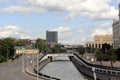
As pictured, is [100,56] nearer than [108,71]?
No

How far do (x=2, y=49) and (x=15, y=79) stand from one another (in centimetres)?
10543

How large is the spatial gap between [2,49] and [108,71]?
10433 centimetres

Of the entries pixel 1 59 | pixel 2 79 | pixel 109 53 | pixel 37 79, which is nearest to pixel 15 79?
pixel 2 79

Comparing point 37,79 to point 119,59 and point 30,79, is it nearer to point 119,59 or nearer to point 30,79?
point 30,79

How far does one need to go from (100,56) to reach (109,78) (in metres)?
46.4

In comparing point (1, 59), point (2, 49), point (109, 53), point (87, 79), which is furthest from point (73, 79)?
point (2, 49)

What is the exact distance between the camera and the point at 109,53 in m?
120

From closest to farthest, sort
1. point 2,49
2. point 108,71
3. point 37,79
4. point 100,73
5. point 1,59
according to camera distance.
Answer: point 37,79 → point 108,71 → point 100,73 → point 1,59 → point 2,49

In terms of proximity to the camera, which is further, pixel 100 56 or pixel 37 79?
pixel 100 56

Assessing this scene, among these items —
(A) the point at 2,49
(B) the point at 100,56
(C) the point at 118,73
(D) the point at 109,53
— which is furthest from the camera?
(A) the point at 2,49

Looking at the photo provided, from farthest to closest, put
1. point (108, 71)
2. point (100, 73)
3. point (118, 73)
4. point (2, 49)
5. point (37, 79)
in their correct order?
point (2, 49) → point (100, 73) → point (108, 71) → point (118, 73) → point (37, 79)

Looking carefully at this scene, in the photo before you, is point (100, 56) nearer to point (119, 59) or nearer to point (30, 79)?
point (119, 59)

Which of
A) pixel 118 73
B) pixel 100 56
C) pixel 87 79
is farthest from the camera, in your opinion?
pixel 100 56

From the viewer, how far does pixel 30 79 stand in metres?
76.8
